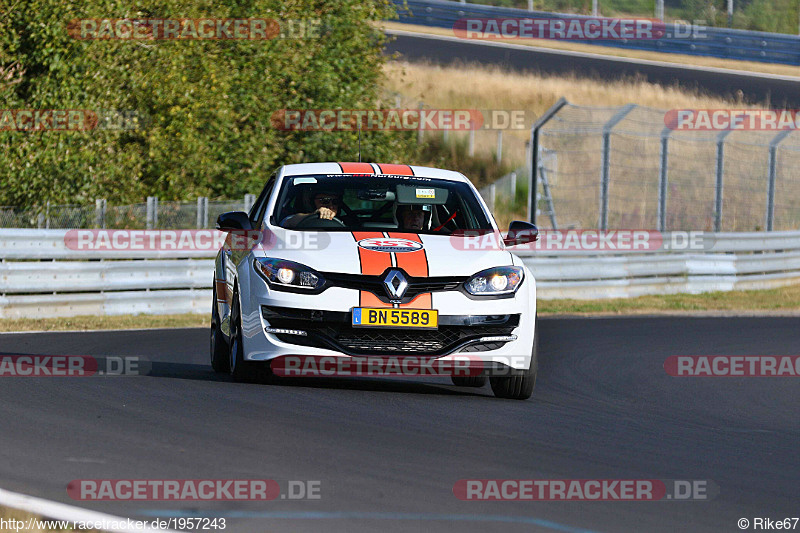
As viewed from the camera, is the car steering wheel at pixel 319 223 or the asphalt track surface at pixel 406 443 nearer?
the asphalt track surface at pixel 406 443

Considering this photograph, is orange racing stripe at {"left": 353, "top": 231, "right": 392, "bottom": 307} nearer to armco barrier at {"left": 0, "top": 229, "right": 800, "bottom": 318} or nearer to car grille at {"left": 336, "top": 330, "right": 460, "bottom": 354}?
car grille at {"left": 336, "top": 330, "right": 460, "bottom": 354}

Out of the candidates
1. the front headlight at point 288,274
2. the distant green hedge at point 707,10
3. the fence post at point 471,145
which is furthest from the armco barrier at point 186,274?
the distant green hedge at point 707,10

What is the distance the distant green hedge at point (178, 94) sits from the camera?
21.4 m

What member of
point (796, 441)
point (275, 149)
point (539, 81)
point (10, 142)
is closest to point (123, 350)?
point (796, 441)

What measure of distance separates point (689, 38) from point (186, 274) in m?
28.7

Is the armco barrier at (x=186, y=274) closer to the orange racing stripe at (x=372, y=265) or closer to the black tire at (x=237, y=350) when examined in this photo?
the black tire at (x=237, y=350)

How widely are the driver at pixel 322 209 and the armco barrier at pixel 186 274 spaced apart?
6942 millimetres

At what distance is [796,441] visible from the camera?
7766 millimetres

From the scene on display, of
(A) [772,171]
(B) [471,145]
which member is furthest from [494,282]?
(B) [471,145]

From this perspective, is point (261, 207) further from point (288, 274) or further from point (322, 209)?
point (288, 274)

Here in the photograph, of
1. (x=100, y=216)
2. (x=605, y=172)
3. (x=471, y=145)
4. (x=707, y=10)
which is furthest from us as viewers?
(x=707, y=10)

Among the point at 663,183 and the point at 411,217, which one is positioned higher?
the point at 411,217

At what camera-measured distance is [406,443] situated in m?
6.91

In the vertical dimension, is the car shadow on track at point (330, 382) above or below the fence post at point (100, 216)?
above
